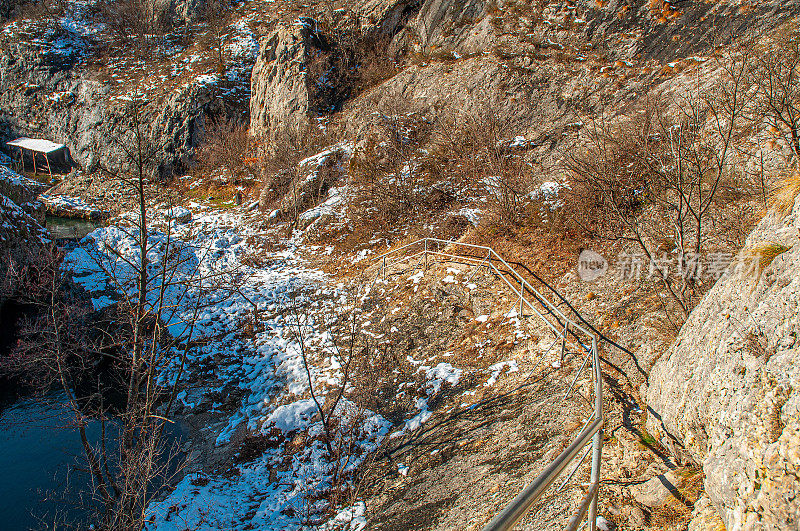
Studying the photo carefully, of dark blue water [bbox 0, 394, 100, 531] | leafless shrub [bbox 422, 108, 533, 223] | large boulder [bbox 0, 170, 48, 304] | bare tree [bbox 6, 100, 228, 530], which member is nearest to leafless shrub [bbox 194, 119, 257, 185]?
bare tree [bbox 6, 100, 228, 530]

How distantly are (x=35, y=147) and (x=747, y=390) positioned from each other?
45.4 m

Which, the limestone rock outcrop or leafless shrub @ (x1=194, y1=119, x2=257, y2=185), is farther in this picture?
the limestone rock outcrop

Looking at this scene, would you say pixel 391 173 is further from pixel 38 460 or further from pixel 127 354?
pixel 38 460

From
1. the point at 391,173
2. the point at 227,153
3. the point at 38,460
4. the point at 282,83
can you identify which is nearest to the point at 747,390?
the point at 38,460

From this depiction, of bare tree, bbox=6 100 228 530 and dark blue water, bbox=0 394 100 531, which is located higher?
bare tree, bbox=6 100 228 530

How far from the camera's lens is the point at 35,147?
33.3 metres

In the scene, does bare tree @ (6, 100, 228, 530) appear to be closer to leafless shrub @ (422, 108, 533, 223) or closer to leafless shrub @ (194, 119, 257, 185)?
leafless shrub @ (194, 119, 257, 185)

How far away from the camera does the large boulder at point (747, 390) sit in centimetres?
278

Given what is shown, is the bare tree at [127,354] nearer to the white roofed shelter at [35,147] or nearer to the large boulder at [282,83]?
the large boulder at [282,83]

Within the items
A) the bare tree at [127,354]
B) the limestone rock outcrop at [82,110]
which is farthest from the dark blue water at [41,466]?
the limestone rock outcrop at [82,110]

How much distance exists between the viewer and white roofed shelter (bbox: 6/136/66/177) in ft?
109

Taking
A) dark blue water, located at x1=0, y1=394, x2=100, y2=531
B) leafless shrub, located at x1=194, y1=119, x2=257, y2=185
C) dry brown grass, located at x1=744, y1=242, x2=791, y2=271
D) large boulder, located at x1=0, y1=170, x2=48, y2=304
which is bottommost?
dark blue water, located at x1=0, y1=394, x2=100, y2=531

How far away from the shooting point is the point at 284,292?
16.7 meters

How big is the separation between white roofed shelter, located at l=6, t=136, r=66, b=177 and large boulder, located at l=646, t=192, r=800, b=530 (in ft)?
142
